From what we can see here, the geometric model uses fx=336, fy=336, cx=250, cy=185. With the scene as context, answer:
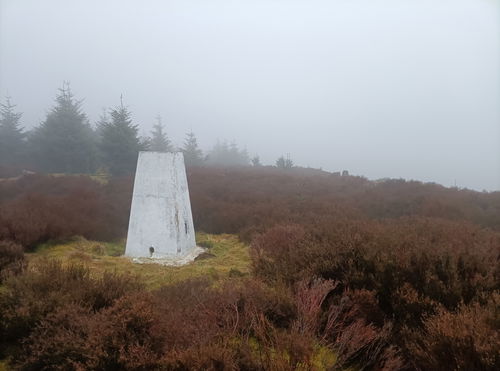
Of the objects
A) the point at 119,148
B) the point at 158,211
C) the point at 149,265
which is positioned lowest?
the point at 149,265

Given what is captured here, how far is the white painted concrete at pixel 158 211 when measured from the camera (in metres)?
8.86

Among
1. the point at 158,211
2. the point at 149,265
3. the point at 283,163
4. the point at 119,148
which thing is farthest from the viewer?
the point at 283,163

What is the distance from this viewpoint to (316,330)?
14.4ft

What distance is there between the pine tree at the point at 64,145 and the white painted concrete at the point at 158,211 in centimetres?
1877

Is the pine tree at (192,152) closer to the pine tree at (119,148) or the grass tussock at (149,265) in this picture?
the pine tree at (119,148)

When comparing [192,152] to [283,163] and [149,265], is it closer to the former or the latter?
[283,163]

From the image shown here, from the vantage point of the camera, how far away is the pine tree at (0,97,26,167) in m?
26.7

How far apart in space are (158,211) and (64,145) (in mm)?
19660

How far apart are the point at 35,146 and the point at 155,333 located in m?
28.0

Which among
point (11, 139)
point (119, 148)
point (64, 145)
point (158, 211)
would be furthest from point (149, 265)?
point (11, 139)

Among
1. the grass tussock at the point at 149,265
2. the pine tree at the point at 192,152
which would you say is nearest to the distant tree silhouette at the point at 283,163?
the pine tree at the point at 192,152

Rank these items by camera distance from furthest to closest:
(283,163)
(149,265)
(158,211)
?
(283,163), (158,211), (149,265)

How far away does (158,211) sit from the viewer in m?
8.88

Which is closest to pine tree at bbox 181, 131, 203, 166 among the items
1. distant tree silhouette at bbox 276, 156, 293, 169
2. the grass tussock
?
distant tree silhouette at bbox 276, 156, 293, 169
